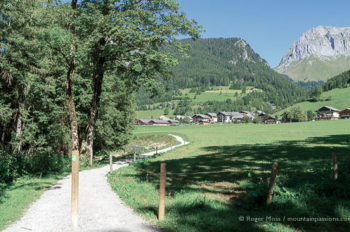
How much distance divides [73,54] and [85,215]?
10.6 m

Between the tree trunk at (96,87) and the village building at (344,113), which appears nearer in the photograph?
the tree trunk at (96,87)

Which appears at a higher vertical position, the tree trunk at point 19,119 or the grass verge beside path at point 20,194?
the tree trunk at point 19,119

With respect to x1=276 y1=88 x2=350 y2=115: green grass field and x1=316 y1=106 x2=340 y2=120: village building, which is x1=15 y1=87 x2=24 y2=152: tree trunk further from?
x1=276 y1=88 x2=350 y2=115: green grass field

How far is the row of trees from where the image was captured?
16.9 m

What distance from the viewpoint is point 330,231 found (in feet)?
21.7

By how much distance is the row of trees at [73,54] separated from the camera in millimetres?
16922

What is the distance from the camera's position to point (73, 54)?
627 inches

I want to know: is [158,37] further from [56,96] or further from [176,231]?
[176,231]

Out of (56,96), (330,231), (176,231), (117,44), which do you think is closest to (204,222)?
(176,231)

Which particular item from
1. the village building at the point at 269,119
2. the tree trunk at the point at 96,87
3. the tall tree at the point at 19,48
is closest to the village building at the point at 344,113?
the village building at the point at 269,119

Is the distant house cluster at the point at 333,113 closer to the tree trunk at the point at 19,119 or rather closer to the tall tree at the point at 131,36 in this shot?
the tall tree at the point at 131,36

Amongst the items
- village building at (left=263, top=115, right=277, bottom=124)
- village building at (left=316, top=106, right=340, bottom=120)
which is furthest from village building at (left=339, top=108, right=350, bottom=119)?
village building at (left=263, top=115, right=277, bottom=124)

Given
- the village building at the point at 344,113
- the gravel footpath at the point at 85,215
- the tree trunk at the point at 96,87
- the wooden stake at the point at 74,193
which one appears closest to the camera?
the gravel footpath at the point at 85,215

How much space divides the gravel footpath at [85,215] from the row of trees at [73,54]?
7420 millimetres
